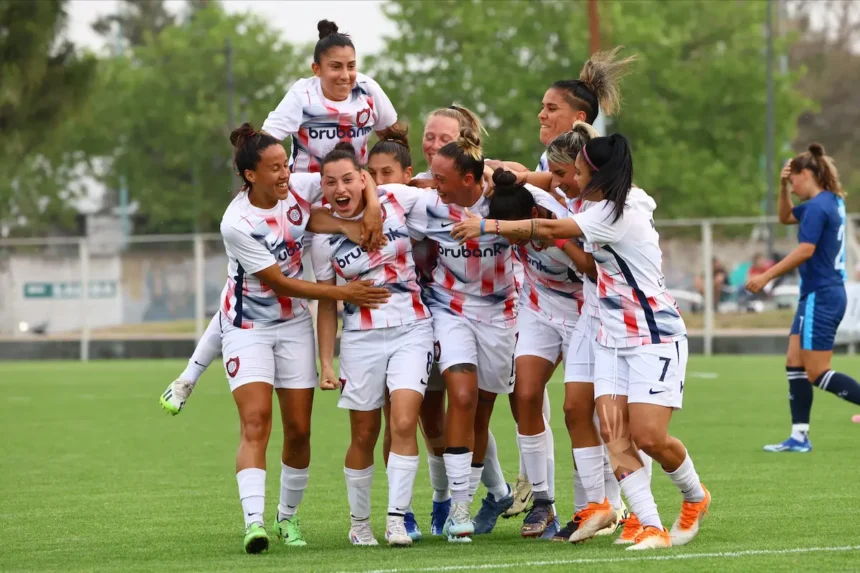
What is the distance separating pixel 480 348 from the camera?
757cm

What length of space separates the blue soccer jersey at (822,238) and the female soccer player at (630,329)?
14.6 feet

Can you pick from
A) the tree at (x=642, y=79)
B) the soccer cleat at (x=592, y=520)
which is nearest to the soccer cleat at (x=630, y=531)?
the soccer cleat at (x=592, y=520)

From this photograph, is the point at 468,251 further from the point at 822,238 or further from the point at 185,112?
the point at 185,112

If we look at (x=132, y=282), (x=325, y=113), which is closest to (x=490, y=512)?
(x=325, y=113)

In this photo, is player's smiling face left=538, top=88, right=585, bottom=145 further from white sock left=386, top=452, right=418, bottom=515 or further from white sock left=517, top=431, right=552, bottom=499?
white sock left=386, top=452, right=418, bottom=515

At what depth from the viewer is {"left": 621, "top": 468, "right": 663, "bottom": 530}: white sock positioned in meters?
6.81

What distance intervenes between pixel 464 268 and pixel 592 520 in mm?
1493

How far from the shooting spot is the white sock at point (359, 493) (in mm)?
7293

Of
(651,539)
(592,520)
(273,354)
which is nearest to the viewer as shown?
(651,539)

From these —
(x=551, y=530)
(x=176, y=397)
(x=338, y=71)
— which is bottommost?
(x=551, y=530)

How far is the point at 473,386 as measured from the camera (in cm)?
739

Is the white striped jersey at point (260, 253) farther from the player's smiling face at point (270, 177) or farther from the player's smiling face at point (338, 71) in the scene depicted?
the player's smiling face at point (338, 71)

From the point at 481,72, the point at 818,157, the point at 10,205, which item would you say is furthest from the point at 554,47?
the point at 818,157

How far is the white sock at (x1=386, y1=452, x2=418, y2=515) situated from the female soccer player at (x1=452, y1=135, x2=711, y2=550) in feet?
3.35
